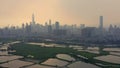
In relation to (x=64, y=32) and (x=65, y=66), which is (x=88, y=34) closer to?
(x=64, y=32)

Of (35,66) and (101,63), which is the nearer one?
(35,66)

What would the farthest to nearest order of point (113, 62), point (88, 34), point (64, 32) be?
point (64, 32) → point (88, 34) → point (113, 62)

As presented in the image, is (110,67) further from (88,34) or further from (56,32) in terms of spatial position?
(56,32)

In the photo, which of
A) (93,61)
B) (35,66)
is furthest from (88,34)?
(35,66)

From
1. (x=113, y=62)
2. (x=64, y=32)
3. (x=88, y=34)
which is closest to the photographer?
(x=113, y=62)

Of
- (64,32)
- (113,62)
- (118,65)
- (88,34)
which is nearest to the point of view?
(118,65)

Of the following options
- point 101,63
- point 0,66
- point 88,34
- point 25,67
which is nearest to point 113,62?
point 101,63

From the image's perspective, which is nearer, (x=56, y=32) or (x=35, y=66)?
(x=35, y=66)

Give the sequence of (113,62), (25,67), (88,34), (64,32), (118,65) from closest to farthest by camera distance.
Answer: (25,67) → (118,65) → (113,62) → (88,34) → (64,32)
